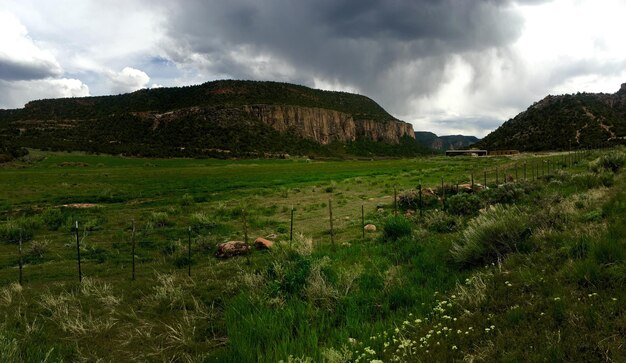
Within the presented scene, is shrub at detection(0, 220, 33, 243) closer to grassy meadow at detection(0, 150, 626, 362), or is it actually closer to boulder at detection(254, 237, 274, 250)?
grassy meadow at detection(0, 150, 626, 362)

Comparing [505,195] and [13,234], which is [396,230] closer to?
[505,195]

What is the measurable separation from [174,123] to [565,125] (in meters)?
133

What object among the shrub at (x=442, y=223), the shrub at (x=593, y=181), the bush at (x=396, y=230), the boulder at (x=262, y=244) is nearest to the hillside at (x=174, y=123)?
the boulder at (x=262, y=244)

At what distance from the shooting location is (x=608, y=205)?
8328 mm

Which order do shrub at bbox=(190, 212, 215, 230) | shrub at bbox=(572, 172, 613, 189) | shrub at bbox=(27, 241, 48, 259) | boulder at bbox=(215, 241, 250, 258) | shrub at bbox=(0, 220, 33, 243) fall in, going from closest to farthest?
boulder at bbox=(215, 241, 250, 258) < shrub at bbox=(27, 241, 48, 259) < shrub at bbox=(572, 172, 613, 189) < shrub at bbox=(0, 220, 33, 243) < shrub at bbox=(190, 212, 215, 230)

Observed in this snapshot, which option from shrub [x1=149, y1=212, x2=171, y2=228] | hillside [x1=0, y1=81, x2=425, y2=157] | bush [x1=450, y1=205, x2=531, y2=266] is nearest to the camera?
bush [x1=450, y1=205, x2=531, y2=266]

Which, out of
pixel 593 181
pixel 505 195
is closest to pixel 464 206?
pixel 505 195

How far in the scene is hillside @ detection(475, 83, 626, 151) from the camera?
3634 inches

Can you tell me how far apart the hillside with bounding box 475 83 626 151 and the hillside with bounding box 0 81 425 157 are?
83.1 meters

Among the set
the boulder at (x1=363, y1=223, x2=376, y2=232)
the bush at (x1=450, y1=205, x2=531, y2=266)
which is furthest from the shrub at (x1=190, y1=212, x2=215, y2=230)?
the bush at (x1=450, y1=205, x2=531, y2=266)

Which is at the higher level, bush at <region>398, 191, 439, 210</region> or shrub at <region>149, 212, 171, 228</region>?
bush at <region>398, 191, 439, 210</region>

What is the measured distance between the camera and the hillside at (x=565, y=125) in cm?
9231

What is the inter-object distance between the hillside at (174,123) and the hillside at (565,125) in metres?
83.1

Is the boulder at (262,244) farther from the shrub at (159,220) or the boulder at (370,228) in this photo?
the shrub at (159,220)
